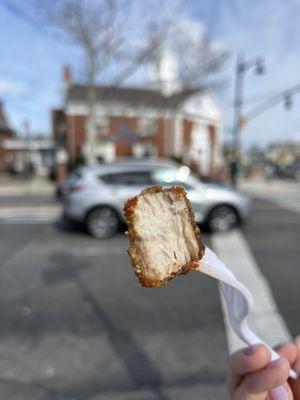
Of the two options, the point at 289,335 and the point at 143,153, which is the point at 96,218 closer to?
the point at 289,335

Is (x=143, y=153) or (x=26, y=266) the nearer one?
(x=26, y=266)

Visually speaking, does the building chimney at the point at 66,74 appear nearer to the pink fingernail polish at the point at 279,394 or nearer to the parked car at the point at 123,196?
the parked car at the point at 123,196

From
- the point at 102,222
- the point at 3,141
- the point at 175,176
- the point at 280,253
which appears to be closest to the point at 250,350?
the point at 280,253

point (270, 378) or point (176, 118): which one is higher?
point (176, 118)

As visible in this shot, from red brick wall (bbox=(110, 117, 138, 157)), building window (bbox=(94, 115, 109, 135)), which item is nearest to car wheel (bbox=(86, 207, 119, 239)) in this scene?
red brick wall (bbox=(110, 117, 138, 157))

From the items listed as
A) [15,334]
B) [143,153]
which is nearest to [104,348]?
[15,334]

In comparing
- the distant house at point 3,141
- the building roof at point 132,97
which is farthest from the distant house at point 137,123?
the distant house at point 3,141

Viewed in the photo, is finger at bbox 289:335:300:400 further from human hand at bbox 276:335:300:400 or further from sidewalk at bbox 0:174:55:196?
sidewalk at bbox 0:174:55:196
